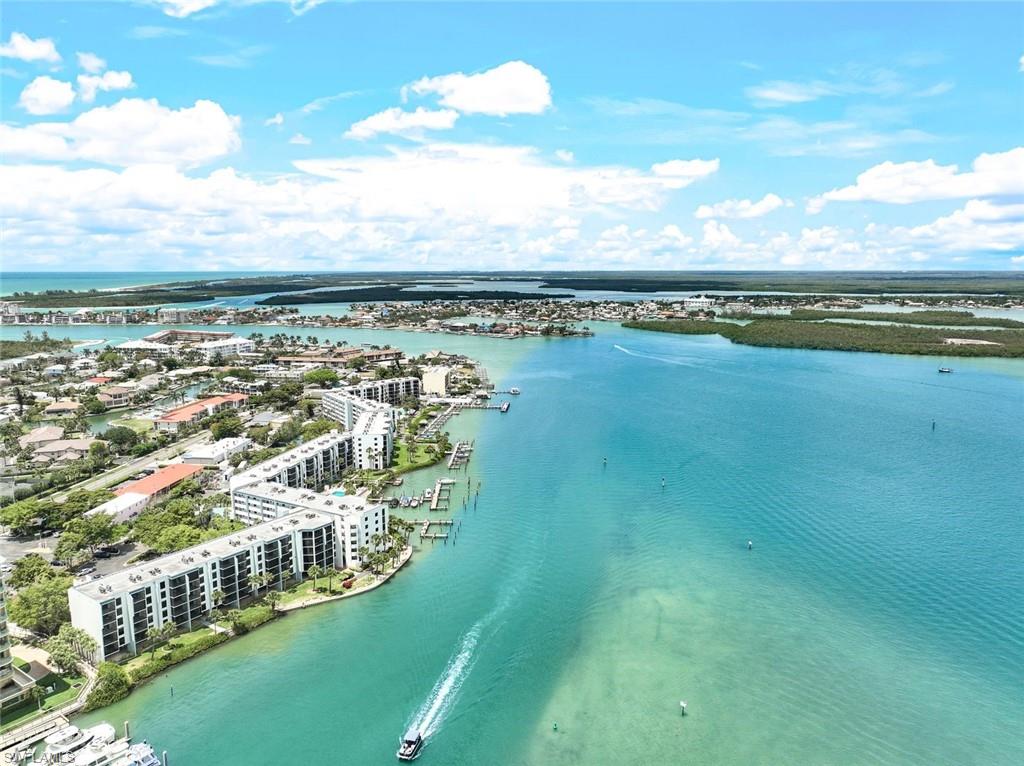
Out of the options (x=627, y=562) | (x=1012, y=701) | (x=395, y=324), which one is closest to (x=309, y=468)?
(x=627, y=562)

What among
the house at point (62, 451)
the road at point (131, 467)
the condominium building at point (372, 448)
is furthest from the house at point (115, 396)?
the condominium building at point (372, 448)

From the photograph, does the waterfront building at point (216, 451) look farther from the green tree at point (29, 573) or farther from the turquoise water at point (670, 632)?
the green tree at point (29, 573)

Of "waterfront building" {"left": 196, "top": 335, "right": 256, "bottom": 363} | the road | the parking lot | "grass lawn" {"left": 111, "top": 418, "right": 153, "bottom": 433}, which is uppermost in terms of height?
"waterfront building" {"left": 196, "top": 335, "right": 256, "bottom": 363}

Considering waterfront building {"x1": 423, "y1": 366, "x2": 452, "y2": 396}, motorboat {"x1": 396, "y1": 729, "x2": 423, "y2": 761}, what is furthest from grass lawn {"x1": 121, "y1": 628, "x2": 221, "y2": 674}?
waterfront building {"x1": 423, "y1": 366, "x2": 452, "y2": 396}

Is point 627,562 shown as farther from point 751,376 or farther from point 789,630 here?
point 751,376

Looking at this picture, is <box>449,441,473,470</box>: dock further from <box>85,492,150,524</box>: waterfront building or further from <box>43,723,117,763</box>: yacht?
<box>43,723,117,763</box>: yacht

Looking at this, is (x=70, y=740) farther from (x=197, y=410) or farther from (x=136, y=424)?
(x=136, y=424)
